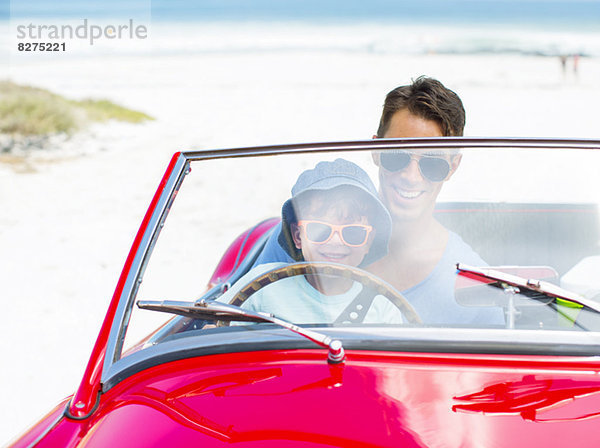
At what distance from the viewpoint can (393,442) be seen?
114cm

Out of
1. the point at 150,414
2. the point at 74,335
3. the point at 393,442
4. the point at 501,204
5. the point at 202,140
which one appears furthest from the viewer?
the point at 202,140

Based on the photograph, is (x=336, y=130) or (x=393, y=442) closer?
(x=393, y=442)

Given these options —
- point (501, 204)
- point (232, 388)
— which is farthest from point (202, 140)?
point (232, 388)

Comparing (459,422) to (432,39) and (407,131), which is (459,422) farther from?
(432,39)

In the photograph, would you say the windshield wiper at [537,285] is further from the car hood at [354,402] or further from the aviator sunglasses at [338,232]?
the aviator sunglasses at [338,232]

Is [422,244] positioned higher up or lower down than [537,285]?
higher up

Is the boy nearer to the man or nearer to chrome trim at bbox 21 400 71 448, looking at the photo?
the man

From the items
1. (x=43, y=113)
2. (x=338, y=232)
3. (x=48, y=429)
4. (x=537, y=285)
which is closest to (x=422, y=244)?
(x=338, y=232)

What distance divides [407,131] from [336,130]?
24.5 feet

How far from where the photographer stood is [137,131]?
35.8 ft

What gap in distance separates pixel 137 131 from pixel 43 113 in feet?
5.09

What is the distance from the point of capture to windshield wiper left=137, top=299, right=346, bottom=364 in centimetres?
130

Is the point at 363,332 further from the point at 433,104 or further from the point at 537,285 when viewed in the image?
the point at 433,104

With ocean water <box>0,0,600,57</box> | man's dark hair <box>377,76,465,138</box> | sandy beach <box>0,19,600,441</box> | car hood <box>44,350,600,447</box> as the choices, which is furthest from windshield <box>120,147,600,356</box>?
ocean water <box>0,0,600,57</box>
